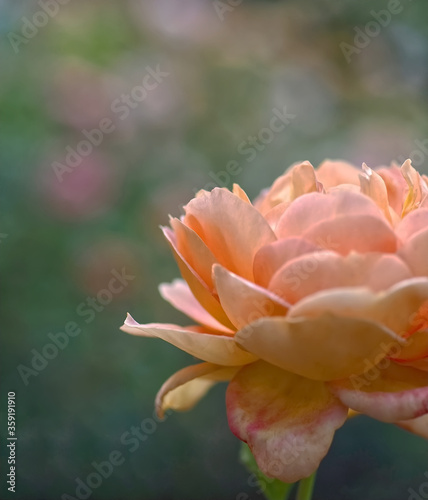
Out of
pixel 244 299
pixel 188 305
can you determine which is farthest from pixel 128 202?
pixel 244 299

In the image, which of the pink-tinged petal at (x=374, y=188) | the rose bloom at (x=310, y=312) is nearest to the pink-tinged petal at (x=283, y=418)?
the rose bloom at (x=310, y=312)

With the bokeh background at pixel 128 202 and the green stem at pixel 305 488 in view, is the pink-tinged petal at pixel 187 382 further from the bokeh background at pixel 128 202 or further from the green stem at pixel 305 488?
the bokeh background at pixel 128 202

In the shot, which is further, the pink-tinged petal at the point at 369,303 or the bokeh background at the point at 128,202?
the bokeh background at the point at 128,202

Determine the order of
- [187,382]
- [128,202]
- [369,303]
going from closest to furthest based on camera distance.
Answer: [369,303]
[187,382]
[128,202]

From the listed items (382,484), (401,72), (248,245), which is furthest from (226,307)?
(401,72)

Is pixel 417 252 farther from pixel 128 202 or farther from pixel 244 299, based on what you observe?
pixel 128 202
